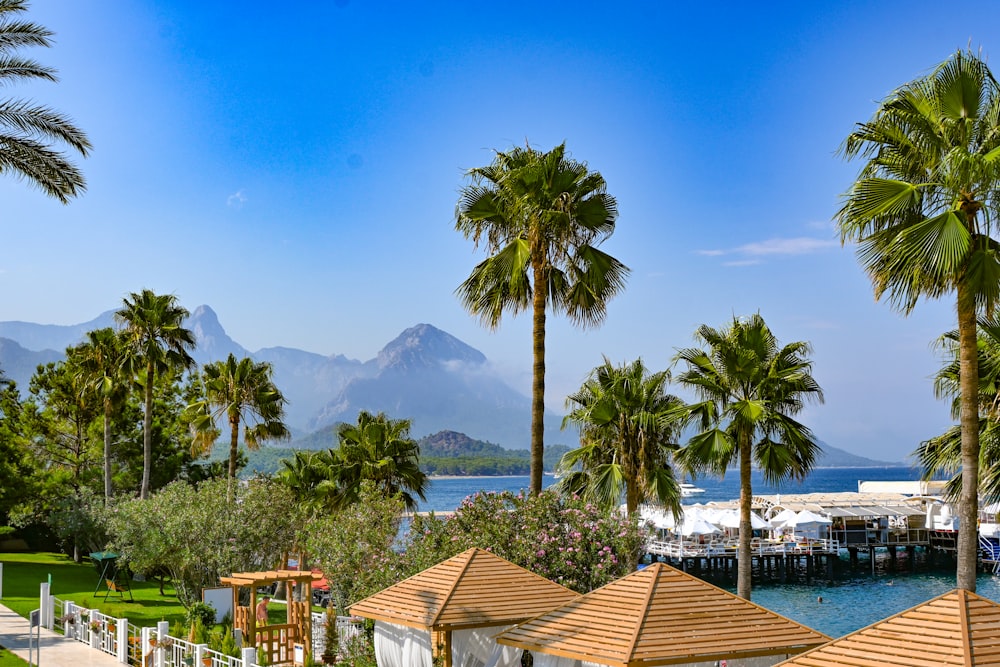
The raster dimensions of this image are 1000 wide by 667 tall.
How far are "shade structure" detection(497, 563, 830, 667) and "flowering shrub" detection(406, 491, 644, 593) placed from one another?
625cm

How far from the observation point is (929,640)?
9.73 meters

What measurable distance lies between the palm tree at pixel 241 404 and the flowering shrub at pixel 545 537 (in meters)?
22.8

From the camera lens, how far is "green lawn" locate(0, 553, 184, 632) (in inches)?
1228

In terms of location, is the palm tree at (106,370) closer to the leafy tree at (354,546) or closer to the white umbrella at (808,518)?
the leafy tree at (354,546)

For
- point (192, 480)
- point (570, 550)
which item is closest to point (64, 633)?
point (570, 550)

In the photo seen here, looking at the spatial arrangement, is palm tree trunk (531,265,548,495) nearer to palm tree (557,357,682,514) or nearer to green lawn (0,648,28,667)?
palm tree (557,357,682,514)

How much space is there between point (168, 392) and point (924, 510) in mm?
54959

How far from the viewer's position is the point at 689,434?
24.8m

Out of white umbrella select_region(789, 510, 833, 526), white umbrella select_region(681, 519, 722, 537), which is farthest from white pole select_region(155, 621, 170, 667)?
white umbrella select_region(789, 510, 833, 526)

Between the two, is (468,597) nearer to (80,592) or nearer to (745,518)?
(745,518)

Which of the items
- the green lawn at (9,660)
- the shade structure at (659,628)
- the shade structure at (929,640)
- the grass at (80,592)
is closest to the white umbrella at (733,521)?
the grass at (80,592)

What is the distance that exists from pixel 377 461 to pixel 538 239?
16.3 meters

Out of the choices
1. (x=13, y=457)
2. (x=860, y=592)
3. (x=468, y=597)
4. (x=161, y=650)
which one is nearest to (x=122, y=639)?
(x=161, y=650)

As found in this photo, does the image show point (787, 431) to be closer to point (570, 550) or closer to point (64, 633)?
point (570, 550)
